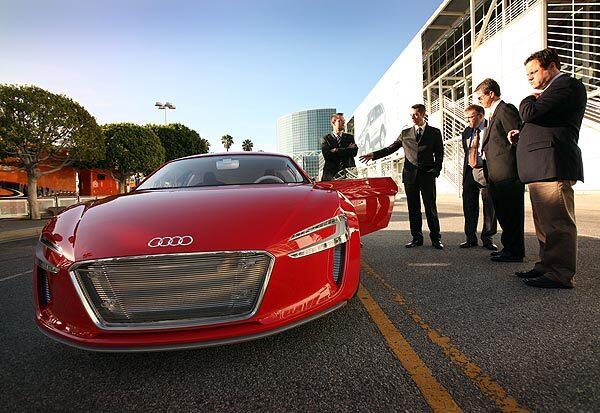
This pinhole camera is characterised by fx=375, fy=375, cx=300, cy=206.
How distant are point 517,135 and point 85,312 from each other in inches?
145

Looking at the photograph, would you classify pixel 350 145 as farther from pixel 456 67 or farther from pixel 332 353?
pixel 456 67

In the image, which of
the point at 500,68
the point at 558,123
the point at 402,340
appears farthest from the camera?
the point at 500,68

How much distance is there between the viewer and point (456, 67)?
2417cm

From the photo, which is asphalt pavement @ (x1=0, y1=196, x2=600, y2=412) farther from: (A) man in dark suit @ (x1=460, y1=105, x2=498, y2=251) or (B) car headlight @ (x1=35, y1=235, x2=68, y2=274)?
(A) man in dark suit @ (x1=460, y1=105, x2=498, y2=251)

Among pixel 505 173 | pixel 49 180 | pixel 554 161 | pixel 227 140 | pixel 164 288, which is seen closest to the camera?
pixel 164 288

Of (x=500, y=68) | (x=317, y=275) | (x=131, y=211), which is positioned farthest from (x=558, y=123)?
(x=500, y=68)

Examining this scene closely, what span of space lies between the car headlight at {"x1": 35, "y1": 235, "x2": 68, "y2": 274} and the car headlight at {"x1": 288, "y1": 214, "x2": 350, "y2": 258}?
3.82 ft

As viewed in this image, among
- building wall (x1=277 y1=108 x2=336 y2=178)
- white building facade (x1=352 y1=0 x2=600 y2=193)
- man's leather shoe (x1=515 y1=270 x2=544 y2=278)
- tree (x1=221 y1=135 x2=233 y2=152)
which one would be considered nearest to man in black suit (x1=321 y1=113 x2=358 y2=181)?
man's leather shoe (x1=515 y1=270 x2=544 y2=278)

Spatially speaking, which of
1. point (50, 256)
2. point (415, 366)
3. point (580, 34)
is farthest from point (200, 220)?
point (580, 34)

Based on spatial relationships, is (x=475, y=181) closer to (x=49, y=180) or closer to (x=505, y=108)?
(x=505, y=108)

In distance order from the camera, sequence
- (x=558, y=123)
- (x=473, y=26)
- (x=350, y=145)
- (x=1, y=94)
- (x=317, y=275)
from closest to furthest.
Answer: (x=317, y=275) < (x=558, y=123) < (x=350, y=145) < (x=1, y=94) < (x=473, y=26)

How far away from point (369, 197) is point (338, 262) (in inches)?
50.4

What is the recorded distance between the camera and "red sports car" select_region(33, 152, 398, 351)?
5.84 feet

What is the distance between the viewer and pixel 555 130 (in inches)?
119
